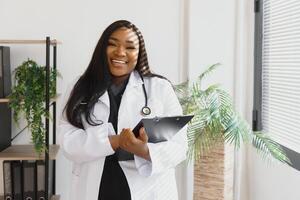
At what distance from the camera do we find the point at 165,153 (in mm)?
1502

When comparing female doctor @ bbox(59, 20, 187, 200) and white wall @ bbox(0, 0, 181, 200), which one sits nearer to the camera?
female doctor @ bbox(59, 20, 187, 200)

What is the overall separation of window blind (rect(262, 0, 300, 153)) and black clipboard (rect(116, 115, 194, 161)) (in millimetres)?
986

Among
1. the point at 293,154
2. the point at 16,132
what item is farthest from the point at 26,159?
the point at 293,154

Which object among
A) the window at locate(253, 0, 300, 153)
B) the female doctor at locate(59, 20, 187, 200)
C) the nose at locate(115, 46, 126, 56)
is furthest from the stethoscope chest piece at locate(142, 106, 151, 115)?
the window at locate(253, 0, 300, 153)

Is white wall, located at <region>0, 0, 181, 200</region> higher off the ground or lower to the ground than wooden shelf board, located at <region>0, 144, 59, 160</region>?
higher

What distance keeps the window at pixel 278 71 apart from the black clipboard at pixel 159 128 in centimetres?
99

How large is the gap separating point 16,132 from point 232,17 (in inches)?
67.7

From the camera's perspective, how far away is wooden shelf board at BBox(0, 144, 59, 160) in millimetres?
2219

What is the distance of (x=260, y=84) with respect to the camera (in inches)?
105

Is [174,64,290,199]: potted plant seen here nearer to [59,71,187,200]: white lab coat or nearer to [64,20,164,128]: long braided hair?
[59,71,187,200]: white lab coat

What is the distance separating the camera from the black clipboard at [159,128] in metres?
1.36

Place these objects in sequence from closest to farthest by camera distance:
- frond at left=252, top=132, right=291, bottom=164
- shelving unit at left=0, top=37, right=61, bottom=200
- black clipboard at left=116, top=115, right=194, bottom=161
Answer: black clipboard at left=116, top=115, right=194, bottom=161 < frond at left=252, top=132, right=291, bottom=164 < shelving unit at left=0, top=37, right=61, bottom=200

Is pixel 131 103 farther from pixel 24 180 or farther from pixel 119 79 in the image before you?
pixel 24 180

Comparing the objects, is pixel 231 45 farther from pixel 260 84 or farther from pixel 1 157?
pixel 1 157
